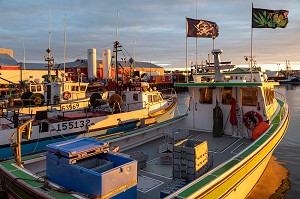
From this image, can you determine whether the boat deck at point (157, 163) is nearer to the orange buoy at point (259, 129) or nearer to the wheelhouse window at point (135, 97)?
the orange buoy at point (259, 129)

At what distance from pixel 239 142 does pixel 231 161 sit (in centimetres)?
382

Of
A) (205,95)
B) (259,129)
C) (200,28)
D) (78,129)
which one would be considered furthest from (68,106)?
(259,129)

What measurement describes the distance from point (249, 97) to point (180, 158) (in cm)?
570

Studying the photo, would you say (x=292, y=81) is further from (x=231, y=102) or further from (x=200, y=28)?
(x=231, y=102)

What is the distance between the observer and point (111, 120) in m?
16.1

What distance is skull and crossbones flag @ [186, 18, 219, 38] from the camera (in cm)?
1184

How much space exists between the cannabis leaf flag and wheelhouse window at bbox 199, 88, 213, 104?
3.43 m

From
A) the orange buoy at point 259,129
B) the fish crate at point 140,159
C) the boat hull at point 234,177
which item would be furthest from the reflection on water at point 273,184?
the fish crate at point 140,159

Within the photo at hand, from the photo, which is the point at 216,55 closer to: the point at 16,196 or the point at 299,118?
the point at 16,196

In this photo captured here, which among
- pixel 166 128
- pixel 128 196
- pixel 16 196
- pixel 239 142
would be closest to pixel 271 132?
pixel 239 142

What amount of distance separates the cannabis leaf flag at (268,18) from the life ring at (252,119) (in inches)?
151

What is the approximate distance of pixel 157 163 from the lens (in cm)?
855

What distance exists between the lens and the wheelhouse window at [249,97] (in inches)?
426

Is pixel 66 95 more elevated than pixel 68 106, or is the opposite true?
pixel 66 95
